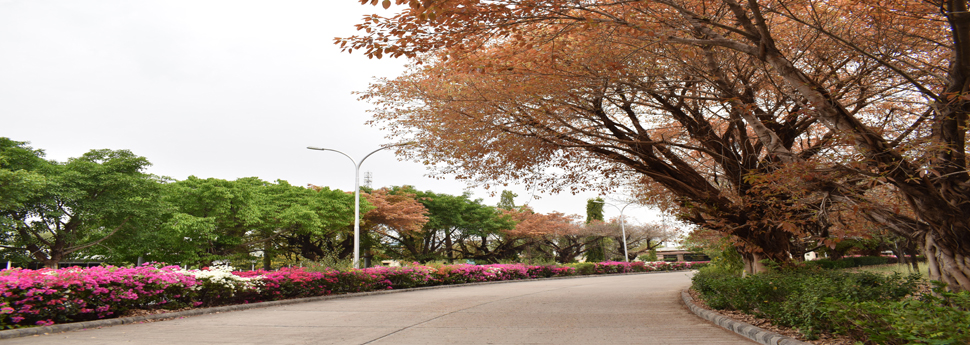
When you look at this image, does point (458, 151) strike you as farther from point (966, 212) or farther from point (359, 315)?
point (966, 212)

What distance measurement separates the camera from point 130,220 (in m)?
24.9

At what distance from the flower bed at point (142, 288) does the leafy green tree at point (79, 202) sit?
48.0ft

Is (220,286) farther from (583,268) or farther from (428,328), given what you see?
(583,268)

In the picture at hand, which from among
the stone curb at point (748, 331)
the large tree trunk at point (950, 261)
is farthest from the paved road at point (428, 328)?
the large tree trunk at point (950, 261)

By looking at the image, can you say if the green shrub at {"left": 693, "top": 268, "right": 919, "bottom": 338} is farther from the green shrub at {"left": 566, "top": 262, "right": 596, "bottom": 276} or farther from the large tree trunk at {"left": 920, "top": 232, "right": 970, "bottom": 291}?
the green shrub at {"left": 566, "top": 262, "right": 596, "bottom": 276}

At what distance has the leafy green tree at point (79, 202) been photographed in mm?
22672

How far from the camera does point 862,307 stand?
442 cm

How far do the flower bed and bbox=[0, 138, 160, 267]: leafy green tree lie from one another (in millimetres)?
14632

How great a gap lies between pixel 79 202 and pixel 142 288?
18.9 m

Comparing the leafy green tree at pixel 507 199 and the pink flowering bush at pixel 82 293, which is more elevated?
the leafy green tree at pixel 507 199

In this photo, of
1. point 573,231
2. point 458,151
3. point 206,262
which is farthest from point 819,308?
point 573,231

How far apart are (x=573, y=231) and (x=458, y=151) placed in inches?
1428

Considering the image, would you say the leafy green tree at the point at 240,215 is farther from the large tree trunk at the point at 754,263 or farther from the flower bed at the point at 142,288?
the large tree trunk at the point at 754,263

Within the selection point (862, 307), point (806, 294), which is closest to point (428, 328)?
point (806, 294)
